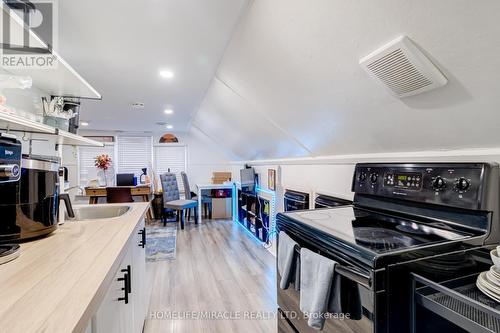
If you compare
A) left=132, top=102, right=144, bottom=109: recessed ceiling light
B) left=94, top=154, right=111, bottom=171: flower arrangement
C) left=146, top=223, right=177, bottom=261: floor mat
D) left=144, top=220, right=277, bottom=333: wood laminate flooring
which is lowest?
left=144, top=220, right=277, bottom=333: wood laminate flooring

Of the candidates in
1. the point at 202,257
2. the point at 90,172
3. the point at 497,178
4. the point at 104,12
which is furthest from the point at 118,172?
the point at 497,178

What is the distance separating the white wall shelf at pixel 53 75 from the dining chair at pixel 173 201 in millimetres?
3295

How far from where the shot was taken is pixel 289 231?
124cm

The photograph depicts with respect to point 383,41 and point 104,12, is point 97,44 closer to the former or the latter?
point 104,12

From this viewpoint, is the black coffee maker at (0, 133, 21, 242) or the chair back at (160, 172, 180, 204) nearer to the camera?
the black coffee maker at (0, 133, 21, 242)

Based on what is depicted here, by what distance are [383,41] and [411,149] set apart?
0.63 m

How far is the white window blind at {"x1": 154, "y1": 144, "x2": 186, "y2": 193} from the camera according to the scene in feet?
20.3

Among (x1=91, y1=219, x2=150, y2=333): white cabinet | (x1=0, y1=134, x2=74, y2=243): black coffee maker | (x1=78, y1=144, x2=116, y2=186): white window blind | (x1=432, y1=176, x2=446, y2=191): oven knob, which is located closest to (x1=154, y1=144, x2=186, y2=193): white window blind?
(x1=78, y1=144, x2=116, y2=186): white window blind

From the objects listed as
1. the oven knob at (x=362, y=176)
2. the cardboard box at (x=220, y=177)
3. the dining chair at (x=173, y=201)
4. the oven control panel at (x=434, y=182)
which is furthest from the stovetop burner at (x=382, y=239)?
the cardboard box at (x=220, y=177)

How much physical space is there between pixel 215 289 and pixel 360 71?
7.45 feet

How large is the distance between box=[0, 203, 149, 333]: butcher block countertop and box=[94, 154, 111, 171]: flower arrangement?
16.3 feet

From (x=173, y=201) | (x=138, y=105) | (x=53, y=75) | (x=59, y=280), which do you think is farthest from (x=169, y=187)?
(x=59, y=280)

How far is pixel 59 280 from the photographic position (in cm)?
74

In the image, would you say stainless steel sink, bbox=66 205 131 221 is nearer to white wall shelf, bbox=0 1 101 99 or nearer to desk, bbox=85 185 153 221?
white wall shelf, bbox=0 1 101 99
